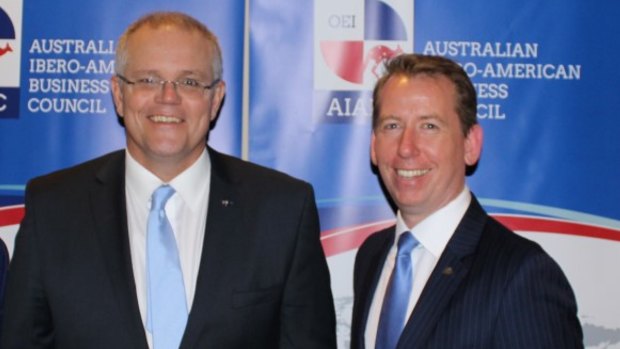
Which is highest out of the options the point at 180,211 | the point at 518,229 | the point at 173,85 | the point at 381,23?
the point at 381,23

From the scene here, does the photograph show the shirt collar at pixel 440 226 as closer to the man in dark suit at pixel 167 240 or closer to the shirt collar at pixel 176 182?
the man in dark suit at pixel 167 240

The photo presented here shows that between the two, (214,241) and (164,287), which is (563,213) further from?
(164,287)

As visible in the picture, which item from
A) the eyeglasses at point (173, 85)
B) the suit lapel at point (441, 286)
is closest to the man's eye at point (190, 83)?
the eyeglasses at point (173, 85)

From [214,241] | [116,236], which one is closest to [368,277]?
[214,241]

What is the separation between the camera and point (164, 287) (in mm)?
2227

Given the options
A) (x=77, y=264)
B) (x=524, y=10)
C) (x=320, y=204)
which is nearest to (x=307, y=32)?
(x=320, y=204)

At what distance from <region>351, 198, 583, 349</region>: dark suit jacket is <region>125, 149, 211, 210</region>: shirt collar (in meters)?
0.77

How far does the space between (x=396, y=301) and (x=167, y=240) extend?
26.8 inches

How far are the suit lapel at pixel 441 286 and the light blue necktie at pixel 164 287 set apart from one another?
0.64 m

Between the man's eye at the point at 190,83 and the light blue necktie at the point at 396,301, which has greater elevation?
the man's eye at the point at 190,83

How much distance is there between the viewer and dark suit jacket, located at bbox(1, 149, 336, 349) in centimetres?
224

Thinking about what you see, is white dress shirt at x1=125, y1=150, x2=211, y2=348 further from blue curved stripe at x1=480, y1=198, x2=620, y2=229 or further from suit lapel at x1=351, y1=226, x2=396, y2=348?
blue curved stripe at x1=480, y1=198, x2=620, y2=229

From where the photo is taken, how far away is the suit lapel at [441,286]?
6.75ft

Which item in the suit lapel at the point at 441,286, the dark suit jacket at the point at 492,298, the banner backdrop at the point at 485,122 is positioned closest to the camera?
the dark suit jacket at the point at 492,298
